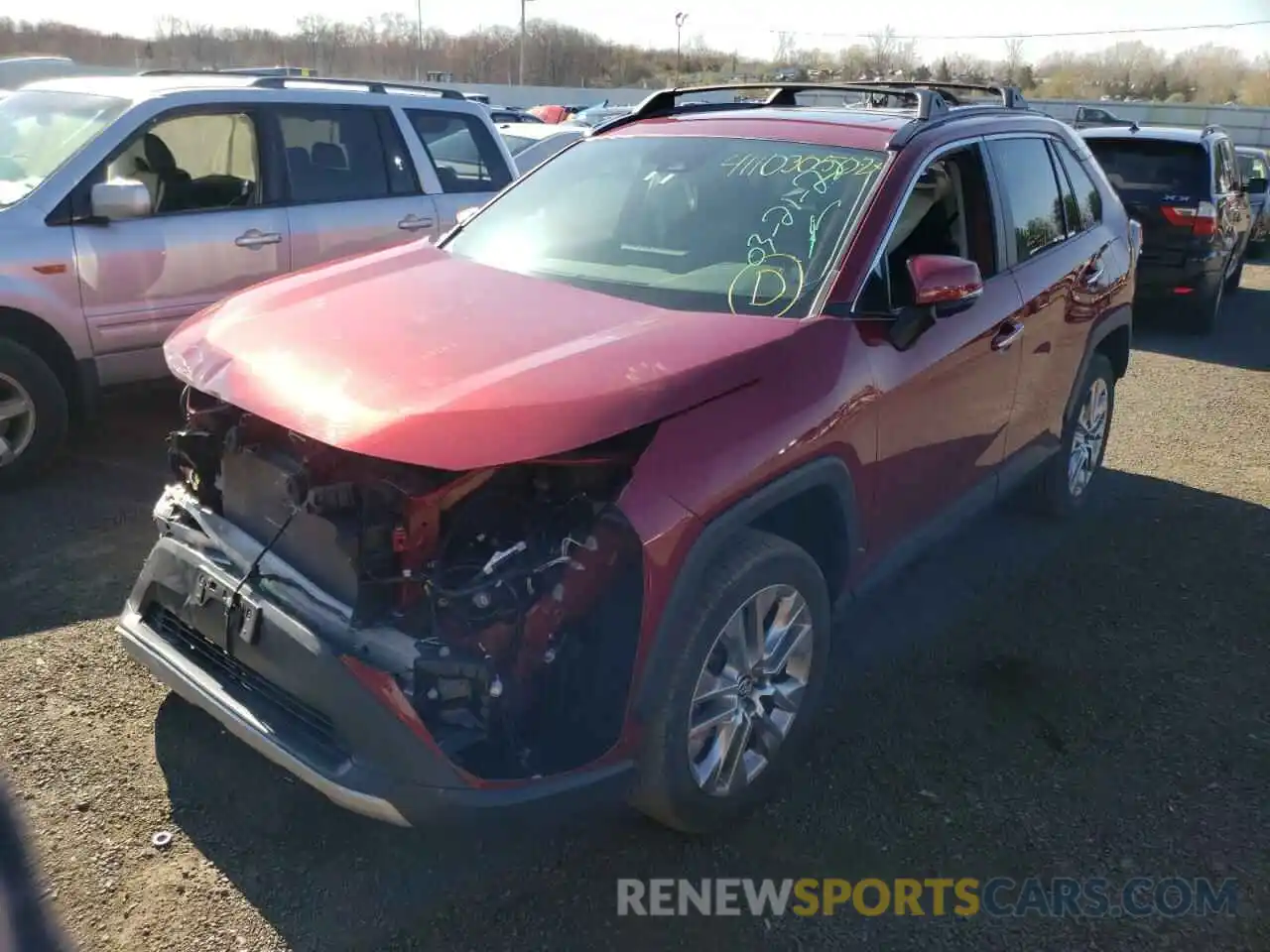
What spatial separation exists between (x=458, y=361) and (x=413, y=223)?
3.89 meters

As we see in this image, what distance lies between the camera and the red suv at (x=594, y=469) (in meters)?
2.45

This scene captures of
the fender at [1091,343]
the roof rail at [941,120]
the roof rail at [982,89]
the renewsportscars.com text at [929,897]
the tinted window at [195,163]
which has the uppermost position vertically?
the roof rail at [982,89]

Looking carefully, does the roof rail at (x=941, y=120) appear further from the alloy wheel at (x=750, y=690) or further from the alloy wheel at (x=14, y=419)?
the alloy wheel at (x=14, y=419)

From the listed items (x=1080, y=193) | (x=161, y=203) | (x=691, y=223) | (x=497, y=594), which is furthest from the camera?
(x=161, y=203)

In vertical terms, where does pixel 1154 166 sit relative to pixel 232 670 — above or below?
above

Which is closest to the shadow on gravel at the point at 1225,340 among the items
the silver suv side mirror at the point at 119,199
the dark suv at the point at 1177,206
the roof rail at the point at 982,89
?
the dark suv at the point at 1177,206

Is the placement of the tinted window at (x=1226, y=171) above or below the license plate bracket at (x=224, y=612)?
above

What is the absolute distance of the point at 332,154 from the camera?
6098 mm

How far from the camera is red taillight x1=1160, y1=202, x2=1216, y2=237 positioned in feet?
31.4

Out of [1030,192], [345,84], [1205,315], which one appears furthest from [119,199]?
[1205,315]

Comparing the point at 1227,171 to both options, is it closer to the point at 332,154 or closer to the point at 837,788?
the point at 332,154

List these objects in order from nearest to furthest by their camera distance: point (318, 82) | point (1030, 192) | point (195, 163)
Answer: point (1030, 192) → point (195, 163) → point (318, 82)

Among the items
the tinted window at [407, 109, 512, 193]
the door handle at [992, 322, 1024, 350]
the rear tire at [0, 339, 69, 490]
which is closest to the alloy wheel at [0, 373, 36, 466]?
the rear tire at [0, 339, 69, 490]

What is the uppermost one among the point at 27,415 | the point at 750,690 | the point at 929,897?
the point at 27,415
